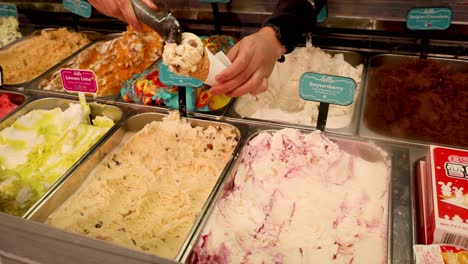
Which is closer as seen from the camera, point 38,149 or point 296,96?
point 38,149

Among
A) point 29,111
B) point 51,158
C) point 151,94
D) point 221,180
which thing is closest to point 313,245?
point 221,180

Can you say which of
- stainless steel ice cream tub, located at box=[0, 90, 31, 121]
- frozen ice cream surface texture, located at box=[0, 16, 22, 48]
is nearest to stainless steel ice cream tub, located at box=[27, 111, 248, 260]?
stainless steel ice cream tub, located at box=[0, 90, 31, 121]

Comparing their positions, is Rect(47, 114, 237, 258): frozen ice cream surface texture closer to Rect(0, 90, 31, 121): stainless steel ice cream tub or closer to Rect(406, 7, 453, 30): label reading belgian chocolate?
Rect(0, 90, 31, 121): stainless steel ice cream tub

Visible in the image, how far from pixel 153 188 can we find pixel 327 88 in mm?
976

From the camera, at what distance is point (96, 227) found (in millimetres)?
1849

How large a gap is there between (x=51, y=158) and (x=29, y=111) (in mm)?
561

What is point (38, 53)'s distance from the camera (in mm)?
3125

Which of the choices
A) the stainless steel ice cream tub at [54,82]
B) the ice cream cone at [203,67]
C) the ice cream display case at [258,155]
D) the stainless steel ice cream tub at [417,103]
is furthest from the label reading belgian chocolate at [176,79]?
the stainless steel ice cream tub at [417,103]

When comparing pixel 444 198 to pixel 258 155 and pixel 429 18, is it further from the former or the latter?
pixel 429 18

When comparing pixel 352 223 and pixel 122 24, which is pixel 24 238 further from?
pixel 122 24

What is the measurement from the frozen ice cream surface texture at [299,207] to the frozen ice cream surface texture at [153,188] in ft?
0.51

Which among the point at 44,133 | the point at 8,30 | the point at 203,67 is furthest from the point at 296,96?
the point at 8,30

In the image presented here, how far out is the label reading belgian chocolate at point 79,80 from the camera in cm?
221

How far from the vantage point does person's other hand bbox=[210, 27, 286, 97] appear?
5.60 feet
